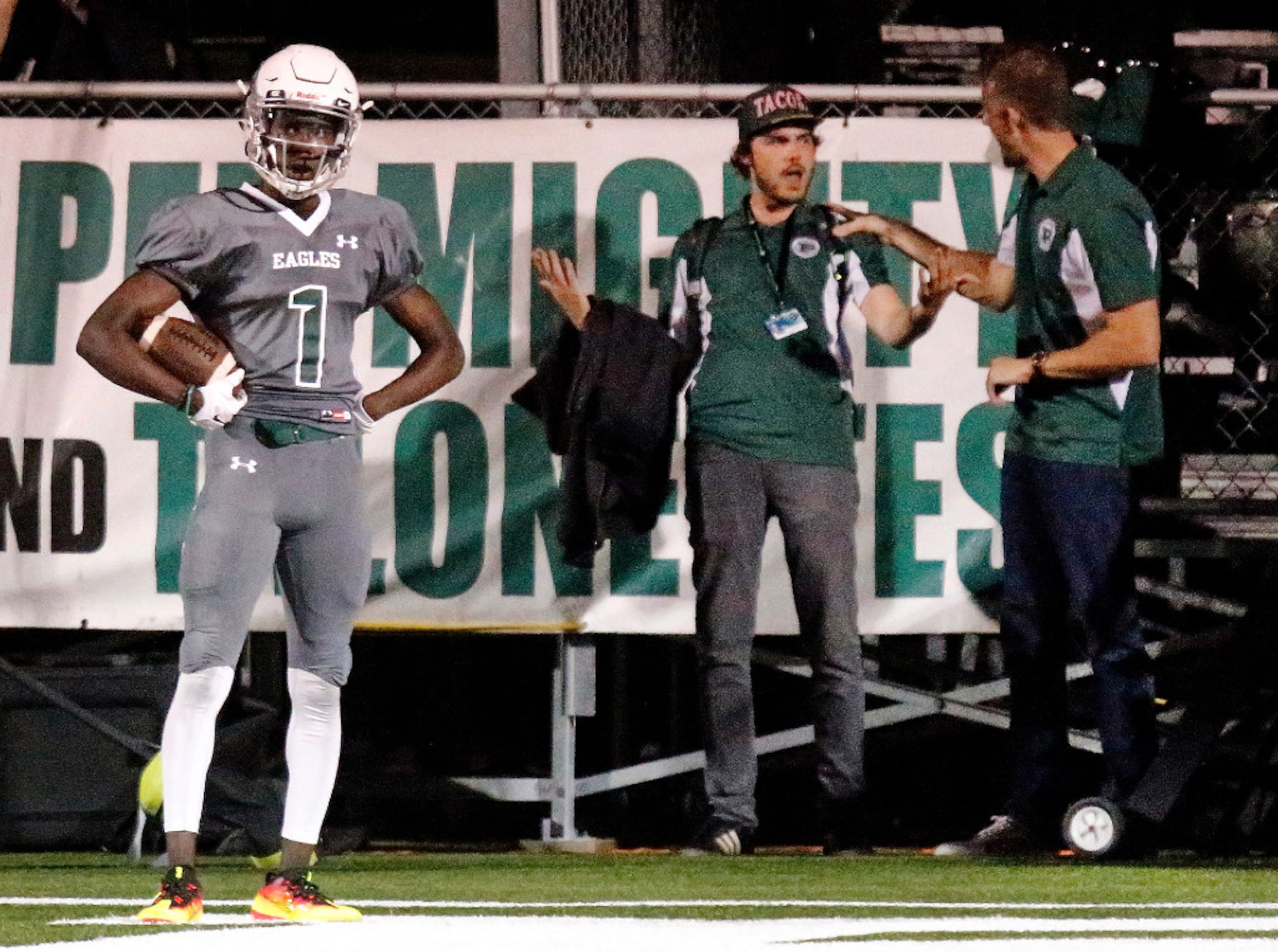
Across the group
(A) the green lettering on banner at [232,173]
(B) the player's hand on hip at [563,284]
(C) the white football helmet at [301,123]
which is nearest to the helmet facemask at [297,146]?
(C) the white football helmet at [301,123]

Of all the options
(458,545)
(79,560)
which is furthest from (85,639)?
(458,545)

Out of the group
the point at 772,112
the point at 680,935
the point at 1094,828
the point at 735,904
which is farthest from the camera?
the point at 772,112

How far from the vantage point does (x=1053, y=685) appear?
6090 millimetres

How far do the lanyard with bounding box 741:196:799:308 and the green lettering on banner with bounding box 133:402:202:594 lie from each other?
1.88 meters

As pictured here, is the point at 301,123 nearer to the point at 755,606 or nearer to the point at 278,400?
the point at 278,400

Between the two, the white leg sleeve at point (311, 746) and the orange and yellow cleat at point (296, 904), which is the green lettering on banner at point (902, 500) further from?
the orange and yellow cleat at point (296, 904)

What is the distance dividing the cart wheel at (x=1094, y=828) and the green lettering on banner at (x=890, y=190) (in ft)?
5.32

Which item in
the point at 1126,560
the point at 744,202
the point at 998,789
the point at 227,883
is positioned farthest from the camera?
the point at 998,789

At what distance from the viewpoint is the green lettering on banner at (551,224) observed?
22.6ft

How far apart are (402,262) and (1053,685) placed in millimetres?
2346

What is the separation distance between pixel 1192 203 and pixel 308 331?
3.50 m

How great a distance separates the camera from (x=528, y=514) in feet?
Result: 22.4

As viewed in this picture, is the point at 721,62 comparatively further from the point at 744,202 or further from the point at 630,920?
the point at 630,920

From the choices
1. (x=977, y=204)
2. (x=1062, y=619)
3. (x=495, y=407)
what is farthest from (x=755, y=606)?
(x=977, y=204)
